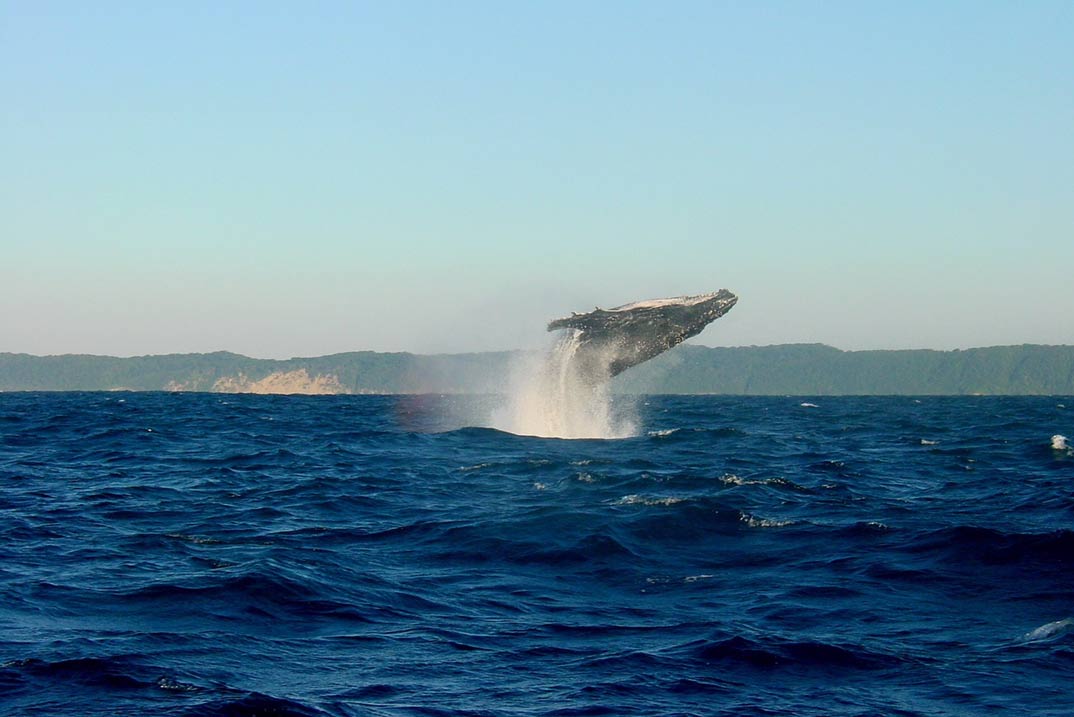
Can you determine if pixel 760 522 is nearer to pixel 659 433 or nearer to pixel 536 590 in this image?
pixel 536 590

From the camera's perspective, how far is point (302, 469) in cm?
2739

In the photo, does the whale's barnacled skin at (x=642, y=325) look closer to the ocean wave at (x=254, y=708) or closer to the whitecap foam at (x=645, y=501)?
the whitecap foam at (x=645, y=501)

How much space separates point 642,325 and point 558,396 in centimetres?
534

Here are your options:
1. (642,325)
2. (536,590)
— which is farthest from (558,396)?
(536,590)

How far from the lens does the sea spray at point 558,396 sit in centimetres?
3234

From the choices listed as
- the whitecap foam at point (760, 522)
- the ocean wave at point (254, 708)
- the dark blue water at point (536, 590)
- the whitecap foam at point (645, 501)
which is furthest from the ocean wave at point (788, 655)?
the whitecap foam at point (645, 501)

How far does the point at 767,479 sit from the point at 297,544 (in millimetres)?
11343

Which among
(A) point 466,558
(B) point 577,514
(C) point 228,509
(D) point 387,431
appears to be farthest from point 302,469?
(D) point 387,431

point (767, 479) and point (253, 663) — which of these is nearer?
point (253, 663)

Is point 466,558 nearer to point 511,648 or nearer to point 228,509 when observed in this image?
point 511,648

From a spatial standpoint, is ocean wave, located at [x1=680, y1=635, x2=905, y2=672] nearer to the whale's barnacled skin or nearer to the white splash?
the white splash

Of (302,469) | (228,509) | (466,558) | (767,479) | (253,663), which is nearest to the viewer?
(253,663)

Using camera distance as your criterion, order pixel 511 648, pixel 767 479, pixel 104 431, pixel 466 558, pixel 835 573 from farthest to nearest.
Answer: pixel 104 431 < pixel 767 479 < pixel 466 558 < pixel 835 573 < pixel 511 648

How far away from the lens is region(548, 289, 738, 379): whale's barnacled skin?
28.4m
